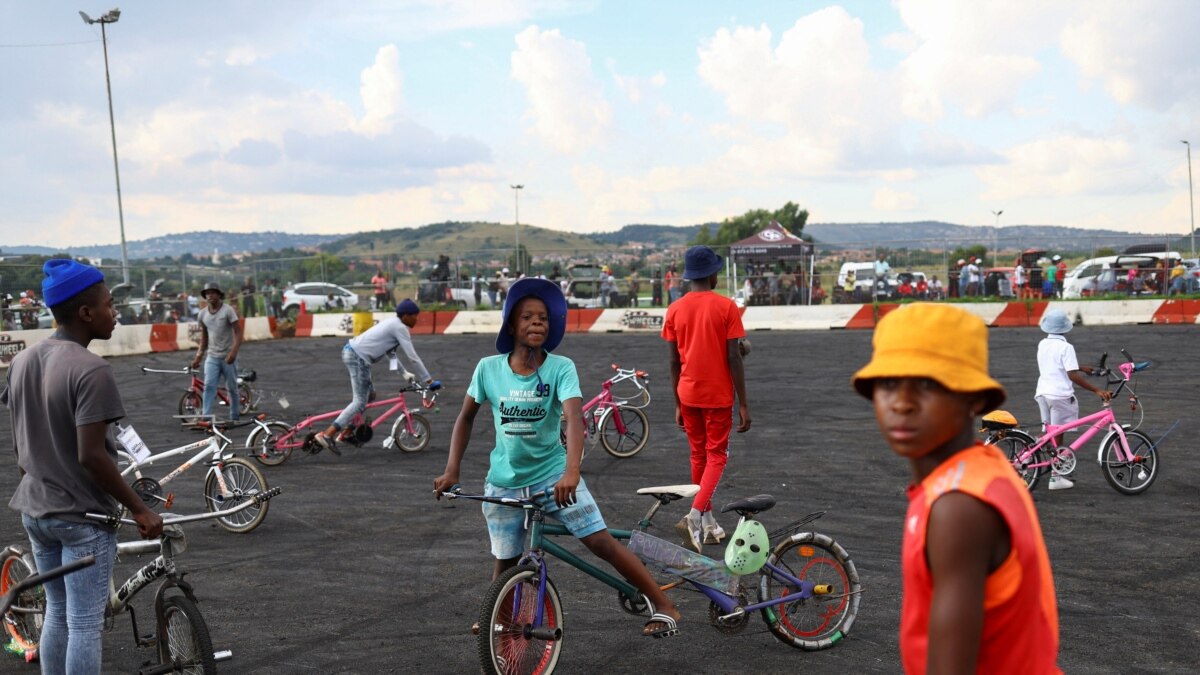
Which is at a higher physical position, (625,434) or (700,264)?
(700,264)

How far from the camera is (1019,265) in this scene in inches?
1286

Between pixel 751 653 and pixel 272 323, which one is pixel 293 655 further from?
pixel 272 323

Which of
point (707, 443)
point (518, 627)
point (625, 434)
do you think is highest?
point (707, 443)

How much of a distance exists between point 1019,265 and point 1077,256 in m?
4.04

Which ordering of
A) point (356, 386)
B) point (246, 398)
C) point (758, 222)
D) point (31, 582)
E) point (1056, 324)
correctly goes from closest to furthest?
point (31, 582) < point (1056, 324) < point (356, 386) < point (246, 398) < point (758, 222)

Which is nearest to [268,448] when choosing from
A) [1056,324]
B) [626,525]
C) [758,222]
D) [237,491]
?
[237,491]

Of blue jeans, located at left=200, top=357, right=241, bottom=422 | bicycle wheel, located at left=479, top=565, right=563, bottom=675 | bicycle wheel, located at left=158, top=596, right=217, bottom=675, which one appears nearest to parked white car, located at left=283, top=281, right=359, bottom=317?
blue jeans, located at left=200, top=357, right=241, bottom=422

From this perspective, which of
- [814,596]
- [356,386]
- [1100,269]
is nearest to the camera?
[814,596]

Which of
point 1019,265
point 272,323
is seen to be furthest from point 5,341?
point 1019,265

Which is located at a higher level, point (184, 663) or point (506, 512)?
point (506, 512)

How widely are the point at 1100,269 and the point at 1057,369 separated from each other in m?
27.1

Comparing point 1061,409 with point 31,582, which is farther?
point 1061,409

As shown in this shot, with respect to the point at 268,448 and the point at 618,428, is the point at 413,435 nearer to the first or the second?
the point at 268,448

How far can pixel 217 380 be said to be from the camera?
1420cm
